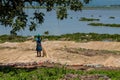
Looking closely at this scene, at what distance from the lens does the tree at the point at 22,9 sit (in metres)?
20.6

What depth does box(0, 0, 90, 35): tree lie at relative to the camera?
20.6 metres

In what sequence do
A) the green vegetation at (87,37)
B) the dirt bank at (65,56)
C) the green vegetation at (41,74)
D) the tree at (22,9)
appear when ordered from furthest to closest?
the green vegetation at (87,37)
the dirt bank at (65,56)
the tree at (22,9)
the green vegetation at (41,74)

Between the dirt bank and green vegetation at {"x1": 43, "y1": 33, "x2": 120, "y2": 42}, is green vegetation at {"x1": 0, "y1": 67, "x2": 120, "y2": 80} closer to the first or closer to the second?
the dirt bank

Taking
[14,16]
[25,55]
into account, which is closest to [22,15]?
[14,16]

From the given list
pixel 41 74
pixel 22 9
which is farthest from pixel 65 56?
pixel 41 74

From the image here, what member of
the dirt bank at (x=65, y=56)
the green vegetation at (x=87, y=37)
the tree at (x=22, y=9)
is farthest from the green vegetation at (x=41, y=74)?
the green vegetation at (x=87, y=37)

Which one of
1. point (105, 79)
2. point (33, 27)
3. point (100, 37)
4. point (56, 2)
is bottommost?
point (100, 37)

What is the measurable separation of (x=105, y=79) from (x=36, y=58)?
13.9 m

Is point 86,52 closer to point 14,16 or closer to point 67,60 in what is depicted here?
point 67,60

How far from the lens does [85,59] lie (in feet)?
102

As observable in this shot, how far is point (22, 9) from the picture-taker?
22094mm

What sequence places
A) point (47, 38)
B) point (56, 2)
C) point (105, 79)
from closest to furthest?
point (105, 79) → point (56, 2) → point (47, 38)

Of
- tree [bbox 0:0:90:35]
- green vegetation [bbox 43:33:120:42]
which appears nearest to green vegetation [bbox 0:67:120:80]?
tree [bbox 0:0:90:35]

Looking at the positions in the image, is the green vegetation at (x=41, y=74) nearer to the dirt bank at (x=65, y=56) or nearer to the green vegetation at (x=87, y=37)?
the dirt bank at (x=65, y=56)
